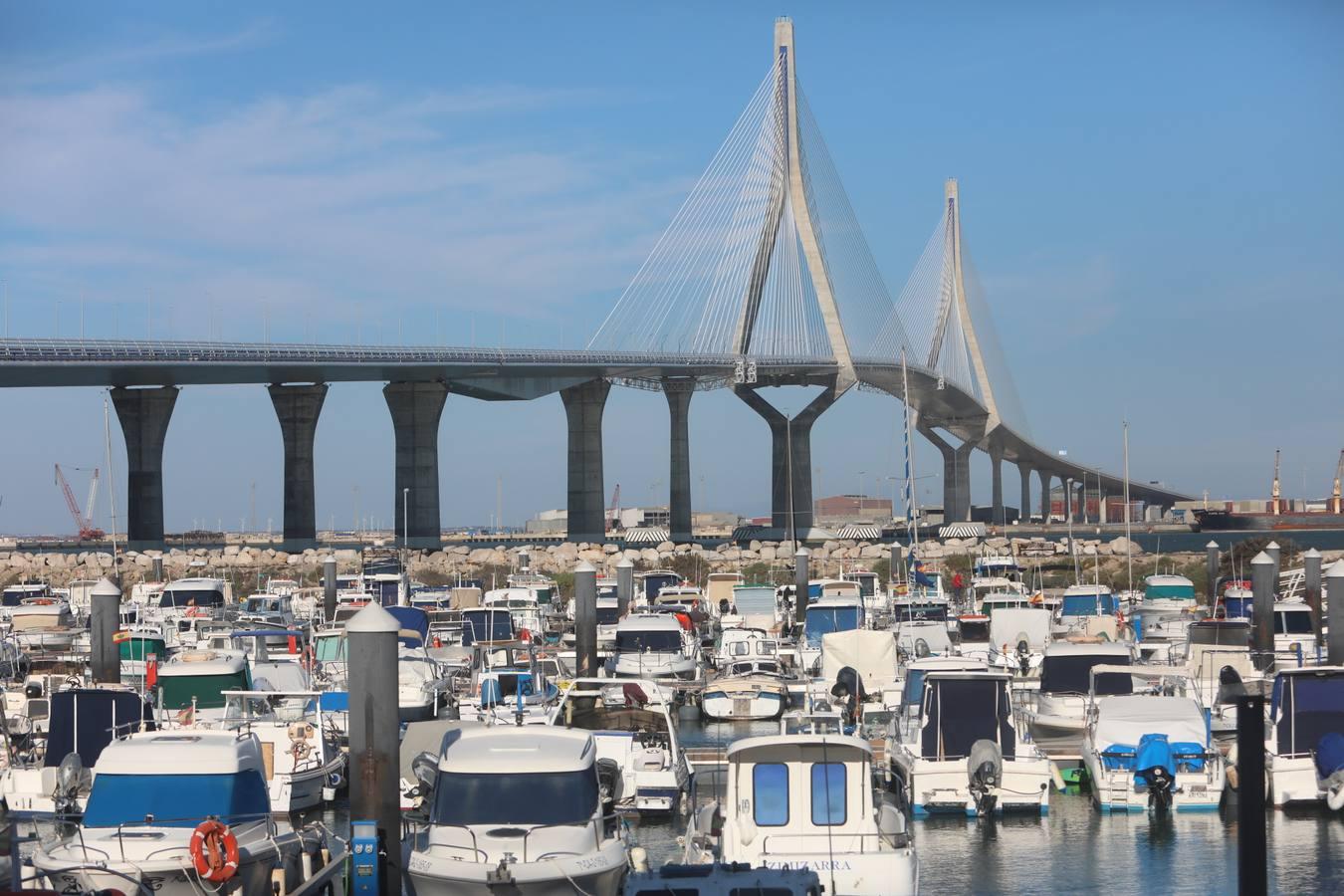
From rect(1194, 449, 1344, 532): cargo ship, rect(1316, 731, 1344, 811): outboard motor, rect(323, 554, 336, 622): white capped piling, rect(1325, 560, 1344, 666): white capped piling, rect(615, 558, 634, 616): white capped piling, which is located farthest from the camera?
rect(1194, 449, 1344, 532): cargo ship

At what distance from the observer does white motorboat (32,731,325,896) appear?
42.3 feet

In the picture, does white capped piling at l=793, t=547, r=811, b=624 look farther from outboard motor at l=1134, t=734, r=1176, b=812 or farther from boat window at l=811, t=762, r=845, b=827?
boat window at l=811, t=762, r=845, b=827

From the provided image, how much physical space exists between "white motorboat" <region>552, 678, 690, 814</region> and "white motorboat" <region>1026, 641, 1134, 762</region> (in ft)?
15.0

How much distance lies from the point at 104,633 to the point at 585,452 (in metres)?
61.2

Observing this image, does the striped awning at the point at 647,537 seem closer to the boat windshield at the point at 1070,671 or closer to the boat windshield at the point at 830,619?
the boat windshield at the point at 830,619

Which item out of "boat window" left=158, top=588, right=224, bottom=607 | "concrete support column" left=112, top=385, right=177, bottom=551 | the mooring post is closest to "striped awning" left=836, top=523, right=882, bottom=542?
"concrete support column" left=112, top=385, right=177, bottom=551

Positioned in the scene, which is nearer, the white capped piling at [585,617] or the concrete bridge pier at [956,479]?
the white capped piling at [585,617]

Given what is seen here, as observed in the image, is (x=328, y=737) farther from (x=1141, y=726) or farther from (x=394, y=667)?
(x=1141, y=726)

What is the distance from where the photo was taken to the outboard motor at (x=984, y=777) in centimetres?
1867

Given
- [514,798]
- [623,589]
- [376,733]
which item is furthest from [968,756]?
[623,589]

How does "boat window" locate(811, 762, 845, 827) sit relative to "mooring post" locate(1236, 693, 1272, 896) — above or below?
below

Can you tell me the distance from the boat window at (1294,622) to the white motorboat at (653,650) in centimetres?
1067

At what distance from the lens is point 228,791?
13.9 meters

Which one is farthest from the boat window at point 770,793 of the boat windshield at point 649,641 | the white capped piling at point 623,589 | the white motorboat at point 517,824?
the white capped piling at point 623,589
